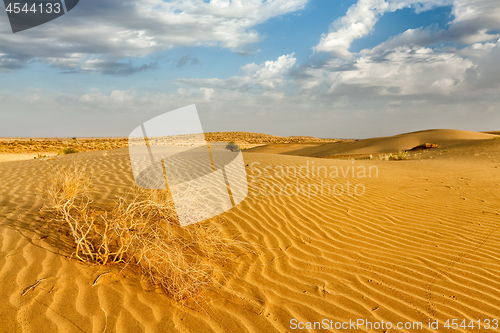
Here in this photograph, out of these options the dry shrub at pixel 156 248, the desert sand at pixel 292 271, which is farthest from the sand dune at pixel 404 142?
the dry shrub at pixel 156 248

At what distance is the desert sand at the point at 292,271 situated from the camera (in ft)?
8.29

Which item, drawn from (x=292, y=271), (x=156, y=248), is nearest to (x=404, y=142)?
(x=292, y=271)

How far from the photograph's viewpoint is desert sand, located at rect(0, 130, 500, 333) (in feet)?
8.29

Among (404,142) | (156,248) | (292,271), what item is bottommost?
(292,271)

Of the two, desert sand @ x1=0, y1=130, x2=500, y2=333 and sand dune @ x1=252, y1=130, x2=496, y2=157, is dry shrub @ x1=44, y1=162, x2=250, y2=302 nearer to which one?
desert sand @ x1=0, y1=130, x2=500, y2=333

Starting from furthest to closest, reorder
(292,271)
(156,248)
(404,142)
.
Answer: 1. (404,142)
2. (292,271)
3. (156,248)

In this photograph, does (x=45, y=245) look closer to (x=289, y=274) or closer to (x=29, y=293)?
(x=29, y=293)

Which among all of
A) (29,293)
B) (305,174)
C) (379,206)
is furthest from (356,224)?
(29,293)

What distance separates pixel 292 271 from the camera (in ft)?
11.5

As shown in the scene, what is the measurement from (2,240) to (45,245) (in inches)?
21.7

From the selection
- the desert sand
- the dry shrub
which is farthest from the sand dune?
the dry shrub

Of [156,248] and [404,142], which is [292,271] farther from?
[404,142]

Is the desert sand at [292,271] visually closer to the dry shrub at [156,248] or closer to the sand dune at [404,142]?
the dry shrub at [156,248]

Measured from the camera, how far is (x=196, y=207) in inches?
162
